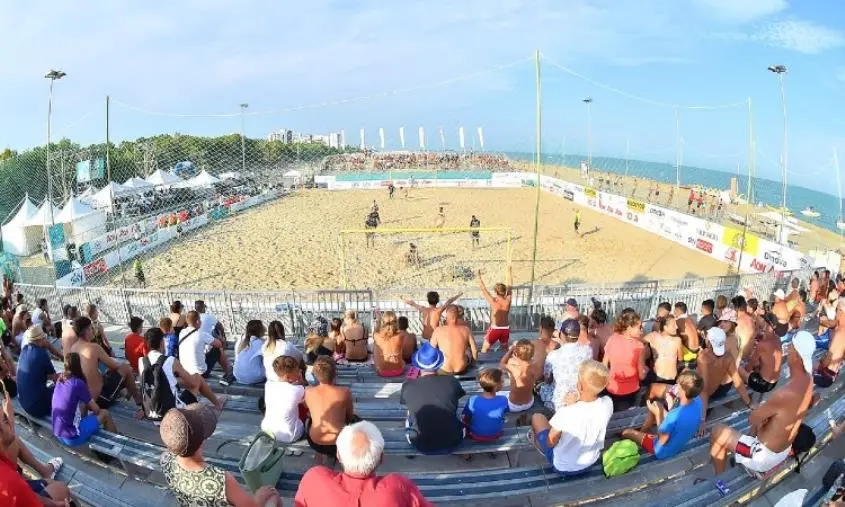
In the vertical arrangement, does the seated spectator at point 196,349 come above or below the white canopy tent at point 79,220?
below

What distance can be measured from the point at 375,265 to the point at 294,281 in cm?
271

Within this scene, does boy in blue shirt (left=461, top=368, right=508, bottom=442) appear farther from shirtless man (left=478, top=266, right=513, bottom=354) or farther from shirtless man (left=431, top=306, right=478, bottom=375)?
shirtless man (left=478, top=266, right=513, bottom=354)

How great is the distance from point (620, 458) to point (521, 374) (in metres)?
1.05

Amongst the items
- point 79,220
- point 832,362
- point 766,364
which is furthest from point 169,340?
point 79,220

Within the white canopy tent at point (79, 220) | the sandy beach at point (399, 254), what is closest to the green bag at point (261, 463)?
the sandy beach at point (399, 254)

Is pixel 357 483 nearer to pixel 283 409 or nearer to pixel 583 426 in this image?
pixel 583 426

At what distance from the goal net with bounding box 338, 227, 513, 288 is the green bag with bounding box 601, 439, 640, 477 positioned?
912 centimetres

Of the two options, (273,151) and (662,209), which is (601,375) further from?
(273,151)

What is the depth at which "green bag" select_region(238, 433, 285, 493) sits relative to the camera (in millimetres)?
2793

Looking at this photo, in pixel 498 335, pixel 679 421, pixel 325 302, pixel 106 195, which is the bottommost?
pixel 498 335

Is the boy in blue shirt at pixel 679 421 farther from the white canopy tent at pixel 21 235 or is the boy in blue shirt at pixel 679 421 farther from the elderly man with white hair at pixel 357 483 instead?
the white canopy tent at pixel 21 235

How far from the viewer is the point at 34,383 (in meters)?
3.97

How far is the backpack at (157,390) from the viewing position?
3861 millimetres

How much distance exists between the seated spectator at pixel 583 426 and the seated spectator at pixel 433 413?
26.8 inches
